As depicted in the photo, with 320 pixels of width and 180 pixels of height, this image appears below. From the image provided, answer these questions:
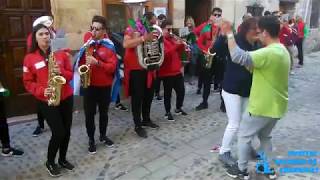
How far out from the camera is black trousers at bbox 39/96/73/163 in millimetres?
3801

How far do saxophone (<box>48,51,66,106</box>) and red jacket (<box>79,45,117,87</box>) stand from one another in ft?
2.46

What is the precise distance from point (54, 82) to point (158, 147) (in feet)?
6.04

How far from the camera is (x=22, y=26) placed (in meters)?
5.86

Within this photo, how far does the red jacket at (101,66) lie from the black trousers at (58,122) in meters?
0.60

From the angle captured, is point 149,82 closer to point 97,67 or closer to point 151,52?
point 151,52

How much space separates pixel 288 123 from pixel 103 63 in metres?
3.28

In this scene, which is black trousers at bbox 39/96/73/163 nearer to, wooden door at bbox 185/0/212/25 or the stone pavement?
the stone pavement

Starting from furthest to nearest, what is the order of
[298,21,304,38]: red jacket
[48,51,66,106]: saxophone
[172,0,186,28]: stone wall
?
[298,21,304,38]: red jacket < [172,0,186,28]: stone wall < [48,51,66,106]: saxophone

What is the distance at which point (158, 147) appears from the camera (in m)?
4.83

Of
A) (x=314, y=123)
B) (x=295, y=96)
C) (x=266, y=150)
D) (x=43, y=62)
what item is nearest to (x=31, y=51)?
(x=43, y=62)

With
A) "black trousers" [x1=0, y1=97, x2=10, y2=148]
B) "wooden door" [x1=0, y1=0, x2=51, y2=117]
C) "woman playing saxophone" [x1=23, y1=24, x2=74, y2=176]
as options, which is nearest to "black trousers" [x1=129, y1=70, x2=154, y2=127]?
"woman playing saxophone" [x1=23, y1=24, x2=74, y2=176]

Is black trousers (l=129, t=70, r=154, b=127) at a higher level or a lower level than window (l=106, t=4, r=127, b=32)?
lower

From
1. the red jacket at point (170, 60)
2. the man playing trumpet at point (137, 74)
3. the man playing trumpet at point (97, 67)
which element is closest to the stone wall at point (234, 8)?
the red jacket at point (170, 60)

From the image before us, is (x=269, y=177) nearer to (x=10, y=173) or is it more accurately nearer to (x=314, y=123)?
(x=314, y=123)
